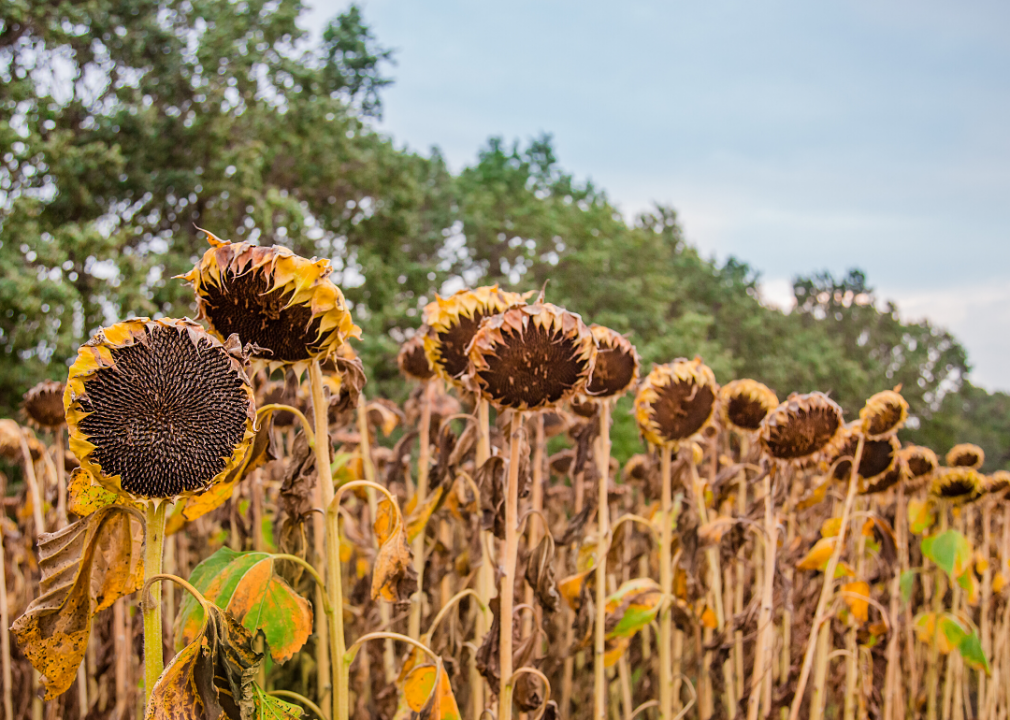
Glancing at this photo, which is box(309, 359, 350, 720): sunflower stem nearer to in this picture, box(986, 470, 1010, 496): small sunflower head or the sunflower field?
the sunflower field

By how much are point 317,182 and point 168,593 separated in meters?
13.4

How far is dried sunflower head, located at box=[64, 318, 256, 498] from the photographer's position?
90 cm

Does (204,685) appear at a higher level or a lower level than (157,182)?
lower

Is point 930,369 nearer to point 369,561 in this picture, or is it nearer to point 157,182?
point 157,182

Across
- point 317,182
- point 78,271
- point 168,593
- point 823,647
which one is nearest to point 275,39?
point 317,182

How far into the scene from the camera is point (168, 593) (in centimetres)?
262

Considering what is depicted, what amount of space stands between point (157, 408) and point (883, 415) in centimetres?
207

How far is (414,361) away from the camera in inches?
91.0

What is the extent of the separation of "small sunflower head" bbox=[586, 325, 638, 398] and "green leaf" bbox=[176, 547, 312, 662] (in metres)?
0.94

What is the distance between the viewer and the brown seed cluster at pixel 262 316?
1146 millimetres

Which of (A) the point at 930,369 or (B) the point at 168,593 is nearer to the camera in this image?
(B) the point at 168,593

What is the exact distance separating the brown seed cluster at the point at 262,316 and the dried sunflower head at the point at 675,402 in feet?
Answer: 3.75

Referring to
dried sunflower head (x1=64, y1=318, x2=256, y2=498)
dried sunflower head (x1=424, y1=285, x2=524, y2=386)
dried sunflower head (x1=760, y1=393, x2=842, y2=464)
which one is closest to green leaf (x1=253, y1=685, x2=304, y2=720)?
dried sunflower head (x1=64, y1=318, x2=256, y2=498)

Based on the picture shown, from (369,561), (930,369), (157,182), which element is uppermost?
(157,182)
